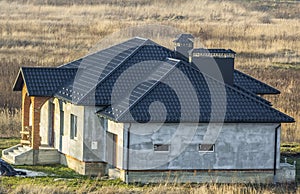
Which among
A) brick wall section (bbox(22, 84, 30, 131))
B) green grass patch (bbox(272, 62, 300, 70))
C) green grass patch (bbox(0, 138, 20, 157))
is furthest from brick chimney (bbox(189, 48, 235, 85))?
green grass patch (bbox(272, 62, 300, 70))

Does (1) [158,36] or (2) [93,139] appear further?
(1) [158,36]

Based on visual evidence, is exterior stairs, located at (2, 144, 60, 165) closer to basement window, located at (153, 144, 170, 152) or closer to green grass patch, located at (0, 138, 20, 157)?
Result: green grass patch, located at (0, 138, 20, 157)

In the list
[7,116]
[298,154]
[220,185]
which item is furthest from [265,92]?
[7,116]

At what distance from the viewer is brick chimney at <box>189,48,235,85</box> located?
30.0 meters

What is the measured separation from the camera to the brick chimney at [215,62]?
29953 mm

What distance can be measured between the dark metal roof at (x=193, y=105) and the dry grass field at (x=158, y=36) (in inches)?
332

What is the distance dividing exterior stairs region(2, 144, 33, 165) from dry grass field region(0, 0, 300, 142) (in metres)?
4.42

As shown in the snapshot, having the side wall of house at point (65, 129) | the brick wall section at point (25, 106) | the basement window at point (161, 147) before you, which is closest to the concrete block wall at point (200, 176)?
the basement window at point (161, 147)

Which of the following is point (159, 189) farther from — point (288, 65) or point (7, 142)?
point (288, 65)

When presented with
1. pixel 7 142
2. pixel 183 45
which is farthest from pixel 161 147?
pixel 7 142

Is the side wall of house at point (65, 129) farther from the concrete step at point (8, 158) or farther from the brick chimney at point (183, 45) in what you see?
the brick chimney at point (183, 45)

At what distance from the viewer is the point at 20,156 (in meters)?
31.4

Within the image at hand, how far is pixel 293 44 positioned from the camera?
2382 inches

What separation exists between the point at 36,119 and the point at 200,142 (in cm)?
619
